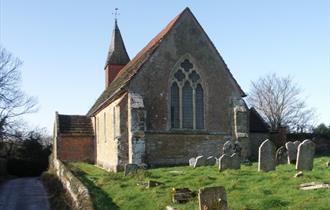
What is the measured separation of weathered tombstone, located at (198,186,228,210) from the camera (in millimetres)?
9492

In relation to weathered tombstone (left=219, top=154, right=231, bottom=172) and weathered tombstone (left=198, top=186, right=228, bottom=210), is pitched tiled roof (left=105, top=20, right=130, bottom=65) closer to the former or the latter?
weathered tombstone (left=219, top=154, right=231, bottom=172)

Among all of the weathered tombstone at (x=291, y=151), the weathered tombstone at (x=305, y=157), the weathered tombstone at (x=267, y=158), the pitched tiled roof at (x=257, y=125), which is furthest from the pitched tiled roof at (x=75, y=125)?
the weathered tombstone at (x=305, y=157)

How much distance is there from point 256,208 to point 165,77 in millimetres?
17537

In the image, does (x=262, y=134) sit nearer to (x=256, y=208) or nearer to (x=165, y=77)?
(x=165, y=77)

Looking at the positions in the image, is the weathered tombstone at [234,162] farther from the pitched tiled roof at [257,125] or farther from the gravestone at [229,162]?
the pitched tiled roof at [257,125]

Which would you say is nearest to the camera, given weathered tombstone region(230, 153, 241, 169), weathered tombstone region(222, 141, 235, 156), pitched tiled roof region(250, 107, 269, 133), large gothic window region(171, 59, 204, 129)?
weathered tombstone region(230, 153, 241, 169)

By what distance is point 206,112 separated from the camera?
1113 inches

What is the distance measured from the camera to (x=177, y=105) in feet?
91.5

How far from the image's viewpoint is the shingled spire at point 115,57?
149 feet

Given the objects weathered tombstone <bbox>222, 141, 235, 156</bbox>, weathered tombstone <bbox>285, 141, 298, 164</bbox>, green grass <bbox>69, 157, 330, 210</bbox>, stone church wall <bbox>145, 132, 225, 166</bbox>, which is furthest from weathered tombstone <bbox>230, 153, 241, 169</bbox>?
stone church wall <bbox>145, 132, 225, 166</bbox>

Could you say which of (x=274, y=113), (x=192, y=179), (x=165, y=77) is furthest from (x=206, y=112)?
(x=274, y=113)

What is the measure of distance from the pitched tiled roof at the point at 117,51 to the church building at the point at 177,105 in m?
15.9

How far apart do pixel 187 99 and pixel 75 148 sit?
13.1m

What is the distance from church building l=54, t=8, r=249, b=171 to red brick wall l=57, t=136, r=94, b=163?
24.5 feet
